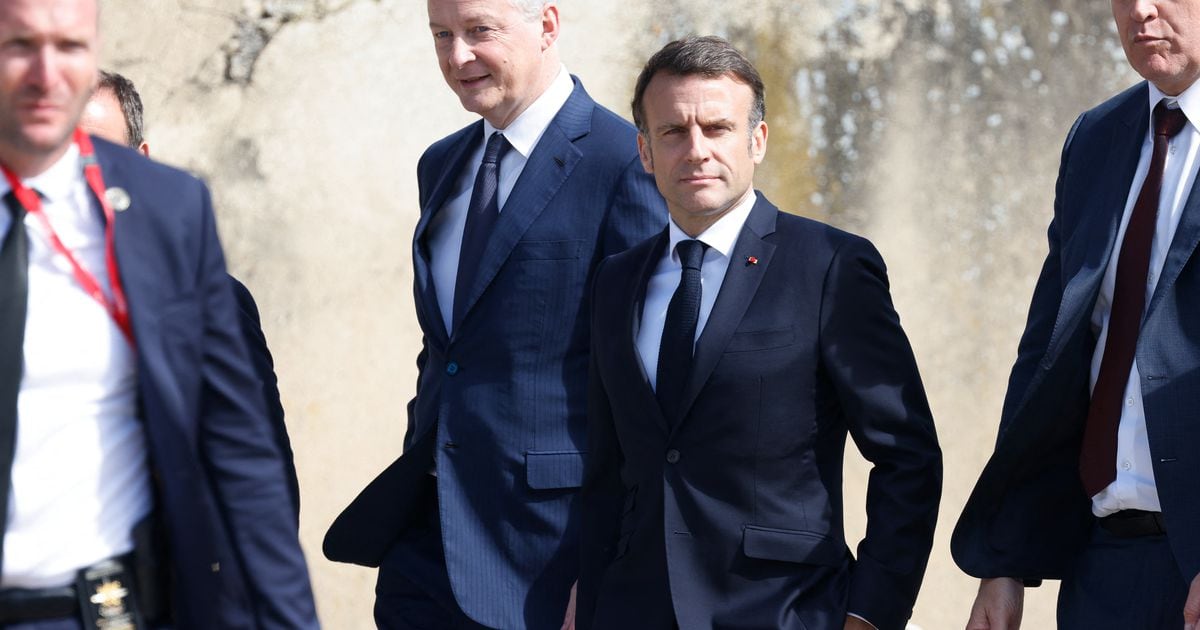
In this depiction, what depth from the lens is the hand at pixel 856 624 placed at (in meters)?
3.07

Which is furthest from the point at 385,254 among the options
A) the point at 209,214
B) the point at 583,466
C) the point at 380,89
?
the point at 209,214

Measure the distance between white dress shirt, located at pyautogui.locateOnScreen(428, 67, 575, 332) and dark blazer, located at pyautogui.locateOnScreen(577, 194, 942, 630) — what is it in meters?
0.67

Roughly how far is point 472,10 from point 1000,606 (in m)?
1.65

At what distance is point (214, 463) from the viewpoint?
244 centimetres

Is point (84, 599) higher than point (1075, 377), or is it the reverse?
point (1075, 377)

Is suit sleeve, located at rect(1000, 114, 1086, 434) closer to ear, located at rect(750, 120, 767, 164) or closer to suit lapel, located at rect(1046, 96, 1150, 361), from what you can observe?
suit lapel, located at rect(1046, 96, 1150, 361)

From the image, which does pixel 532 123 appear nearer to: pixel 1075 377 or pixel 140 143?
pixel 140 143

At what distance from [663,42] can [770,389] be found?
2.49 meters

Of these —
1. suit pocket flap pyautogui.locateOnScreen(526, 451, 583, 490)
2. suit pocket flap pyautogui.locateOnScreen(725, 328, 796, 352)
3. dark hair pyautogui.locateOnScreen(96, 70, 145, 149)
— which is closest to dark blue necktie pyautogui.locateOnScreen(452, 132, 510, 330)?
suit pocket flap pyautogui.locateOnScreen(526, 451, 583, 490)

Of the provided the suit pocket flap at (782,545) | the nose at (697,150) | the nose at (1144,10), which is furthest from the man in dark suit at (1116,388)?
the nose at (697,150)

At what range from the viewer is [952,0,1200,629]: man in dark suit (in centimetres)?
286

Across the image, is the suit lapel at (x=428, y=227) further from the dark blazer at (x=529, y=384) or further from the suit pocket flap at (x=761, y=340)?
the suit pocket flap at (x=761, y=340)

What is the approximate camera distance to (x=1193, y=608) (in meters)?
2.74

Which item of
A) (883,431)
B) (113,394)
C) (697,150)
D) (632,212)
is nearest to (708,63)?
(697,150)
